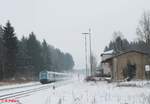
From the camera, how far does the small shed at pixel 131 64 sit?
48.6 m

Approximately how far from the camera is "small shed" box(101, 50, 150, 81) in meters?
48.6

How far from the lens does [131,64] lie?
4897 cm

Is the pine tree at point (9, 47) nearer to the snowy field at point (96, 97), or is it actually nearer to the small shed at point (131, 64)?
the small shed at point (131, 64)

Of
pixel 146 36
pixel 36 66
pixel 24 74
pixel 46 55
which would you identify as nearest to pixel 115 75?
pixel 146 36

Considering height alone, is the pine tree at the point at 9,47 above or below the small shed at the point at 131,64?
above

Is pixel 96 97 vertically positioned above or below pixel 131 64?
below

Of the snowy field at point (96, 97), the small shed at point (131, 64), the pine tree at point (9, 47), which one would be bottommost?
the snowy field at point (96, 97)

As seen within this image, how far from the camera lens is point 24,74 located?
93500mm

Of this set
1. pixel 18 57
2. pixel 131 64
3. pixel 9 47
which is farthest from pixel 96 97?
pixel 18 57

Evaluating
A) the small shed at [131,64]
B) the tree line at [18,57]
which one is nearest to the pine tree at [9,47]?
the tree line at [18,57]

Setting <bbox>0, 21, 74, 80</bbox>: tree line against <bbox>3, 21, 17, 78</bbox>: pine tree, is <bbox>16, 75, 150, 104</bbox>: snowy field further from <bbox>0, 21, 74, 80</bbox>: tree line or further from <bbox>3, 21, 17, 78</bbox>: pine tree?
<bbox>3, 21, 17, 78</bbox>: pine tree

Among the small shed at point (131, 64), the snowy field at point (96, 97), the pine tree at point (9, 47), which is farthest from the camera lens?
the pine tree at point (9, 47)

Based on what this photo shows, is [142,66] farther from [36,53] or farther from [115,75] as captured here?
[36,53]

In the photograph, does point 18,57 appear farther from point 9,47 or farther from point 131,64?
point 131,64
